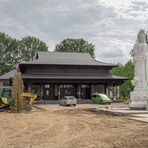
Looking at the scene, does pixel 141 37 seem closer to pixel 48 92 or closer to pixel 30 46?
pixel 48 92

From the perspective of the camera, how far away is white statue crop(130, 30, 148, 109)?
33.5 m

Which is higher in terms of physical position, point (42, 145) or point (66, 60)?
point (66, 60)

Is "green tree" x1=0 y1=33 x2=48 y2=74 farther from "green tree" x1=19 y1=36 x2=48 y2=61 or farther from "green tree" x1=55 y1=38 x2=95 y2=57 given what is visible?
"green tree" x1=55 y1=38 x2=95 y2=57

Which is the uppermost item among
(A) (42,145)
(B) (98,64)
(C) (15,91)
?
(B) (98,64)

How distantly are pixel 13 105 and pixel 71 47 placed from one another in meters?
76.0

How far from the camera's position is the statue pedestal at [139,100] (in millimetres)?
33156

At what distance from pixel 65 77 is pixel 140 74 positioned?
29231 millimetres

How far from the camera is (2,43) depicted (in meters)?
104

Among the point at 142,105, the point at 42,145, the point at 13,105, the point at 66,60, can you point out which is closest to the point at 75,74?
the point at 66,60

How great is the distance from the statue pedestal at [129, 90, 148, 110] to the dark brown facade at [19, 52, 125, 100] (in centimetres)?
2823

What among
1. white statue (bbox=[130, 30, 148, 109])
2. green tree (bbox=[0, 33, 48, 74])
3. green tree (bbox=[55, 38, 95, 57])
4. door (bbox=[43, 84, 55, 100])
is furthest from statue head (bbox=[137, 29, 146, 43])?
green tree (bbox=[55, 38, 95, 57])

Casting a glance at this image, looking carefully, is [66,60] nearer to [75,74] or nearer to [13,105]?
[75,74]

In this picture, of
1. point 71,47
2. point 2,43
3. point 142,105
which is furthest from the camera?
point 71,47

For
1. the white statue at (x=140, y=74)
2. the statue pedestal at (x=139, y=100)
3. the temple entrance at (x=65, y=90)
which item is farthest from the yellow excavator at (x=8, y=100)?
the temple entrance at (x=65, y=90)
